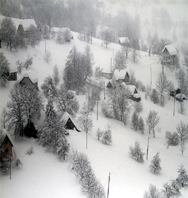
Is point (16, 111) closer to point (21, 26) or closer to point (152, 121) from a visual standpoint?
point (152, 121)

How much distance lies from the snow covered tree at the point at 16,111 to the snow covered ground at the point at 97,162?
0.53 m

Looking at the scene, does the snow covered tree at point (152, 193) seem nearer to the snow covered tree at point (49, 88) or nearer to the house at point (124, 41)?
the snow covered tree at point (49, 88)

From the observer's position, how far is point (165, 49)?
35031 millimetres

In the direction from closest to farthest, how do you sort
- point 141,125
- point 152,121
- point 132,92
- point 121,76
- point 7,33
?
point 7,33 → point 141,125 → point 152,121 → point 132,92 → point 121,76

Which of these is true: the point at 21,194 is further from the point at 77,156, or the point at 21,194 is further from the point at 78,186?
the point at 77,156

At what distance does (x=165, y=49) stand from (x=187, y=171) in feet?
67.9

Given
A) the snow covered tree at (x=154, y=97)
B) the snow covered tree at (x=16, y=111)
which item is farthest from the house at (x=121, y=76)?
the snow covered tree at (x=16, y=111)

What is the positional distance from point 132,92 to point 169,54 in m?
8.89

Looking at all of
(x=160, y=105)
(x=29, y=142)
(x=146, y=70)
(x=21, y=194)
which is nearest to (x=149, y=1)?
(x=160, y=105)

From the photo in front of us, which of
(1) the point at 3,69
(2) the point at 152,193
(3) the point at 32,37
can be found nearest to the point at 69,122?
(1) the point at 3,69

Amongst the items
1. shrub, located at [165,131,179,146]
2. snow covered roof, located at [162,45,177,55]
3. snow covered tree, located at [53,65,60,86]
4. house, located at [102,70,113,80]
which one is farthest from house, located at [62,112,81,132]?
snow covered roof, located at [162,45,177,55]

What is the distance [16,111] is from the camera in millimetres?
17188

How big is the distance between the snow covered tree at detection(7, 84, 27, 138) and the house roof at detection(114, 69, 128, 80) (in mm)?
16122

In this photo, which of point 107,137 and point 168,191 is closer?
point 168,191
